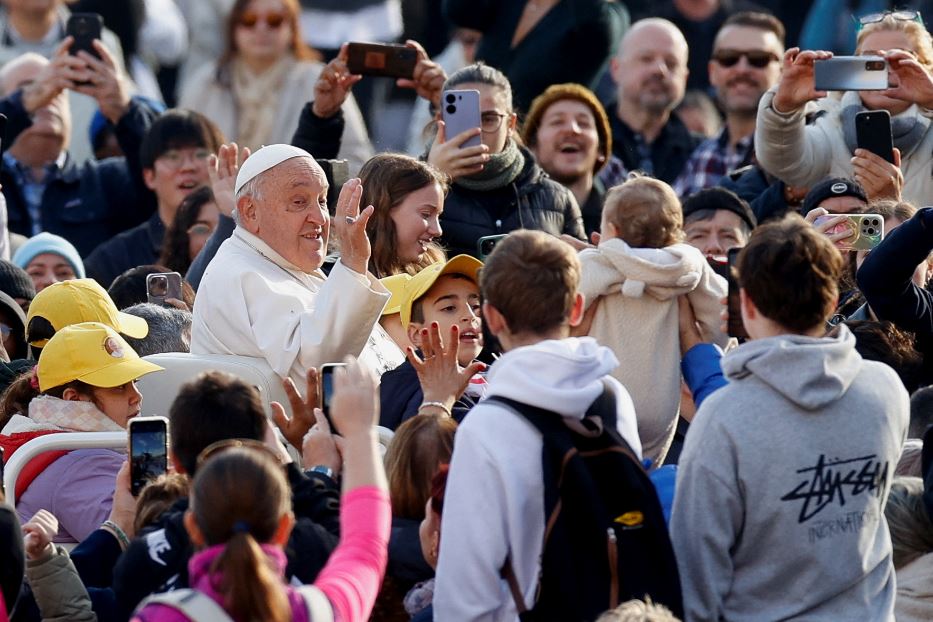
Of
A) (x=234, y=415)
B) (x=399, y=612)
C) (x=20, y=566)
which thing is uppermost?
(x=234, y=415)

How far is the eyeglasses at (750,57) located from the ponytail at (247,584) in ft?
21.1

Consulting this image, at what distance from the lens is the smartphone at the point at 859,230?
630 cm

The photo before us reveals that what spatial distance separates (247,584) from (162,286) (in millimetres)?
3553

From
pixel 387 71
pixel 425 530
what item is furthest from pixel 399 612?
pixel 387 71

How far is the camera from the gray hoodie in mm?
4523

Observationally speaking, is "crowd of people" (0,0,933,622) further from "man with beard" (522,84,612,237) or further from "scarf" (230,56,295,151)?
"scarf" (230,56,295,151)

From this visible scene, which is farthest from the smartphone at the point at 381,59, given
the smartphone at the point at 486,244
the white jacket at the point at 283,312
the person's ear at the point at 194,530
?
the person's ear at the point at 194,530

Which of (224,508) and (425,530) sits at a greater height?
(224,508)

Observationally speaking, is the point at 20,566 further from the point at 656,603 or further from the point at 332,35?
the point at 332,35

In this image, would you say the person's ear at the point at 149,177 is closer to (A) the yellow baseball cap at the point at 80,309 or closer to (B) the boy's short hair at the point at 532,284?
(A) the yellow baseball cap at the point at 80,309

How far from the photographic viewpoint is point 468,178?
7562 mm

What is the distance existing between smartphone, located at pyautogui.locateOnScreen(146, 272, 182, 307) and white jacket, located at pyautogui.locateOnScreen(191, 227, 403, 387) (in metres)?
0.93

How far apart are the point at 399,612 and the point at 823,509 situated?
1.16 m

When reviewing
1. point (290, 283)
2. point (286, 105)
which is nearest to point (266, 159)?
point (290, 283)
